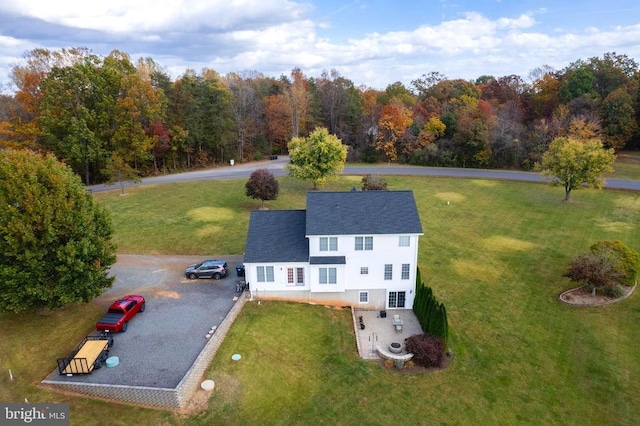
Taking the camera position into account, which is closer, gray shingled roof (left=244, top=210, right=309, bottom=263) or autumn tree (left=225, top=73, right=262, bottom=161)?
gray shingled roof (left=244, top=210, right=309, bottom=263)

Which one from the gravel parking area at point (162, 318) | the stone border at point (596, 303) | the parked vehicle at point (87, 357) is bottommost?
the stone border at point (596, 303)

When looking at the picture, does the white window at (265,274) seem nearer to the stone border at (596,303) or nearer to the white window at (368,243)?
the white window at (368,243)

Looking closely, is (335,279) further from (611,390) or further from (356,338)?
(611,390)

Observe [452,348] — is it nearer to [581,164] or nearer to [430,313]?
[430,313]

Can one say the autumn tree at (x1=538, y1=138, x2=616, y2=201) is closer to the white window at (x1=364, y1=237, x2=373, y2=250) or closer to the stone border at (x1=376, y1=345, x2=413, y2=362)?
the white window at (x1=364, y1=237, x2=373, y2=250)

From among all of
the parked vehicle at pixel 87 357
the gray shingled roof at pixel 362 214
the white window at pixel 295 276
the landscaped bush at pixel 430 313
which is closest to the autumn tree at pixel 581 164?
the gray shingled roof at pixel 362 214

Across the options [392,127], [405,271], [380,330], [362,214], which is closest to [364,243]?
[362,214]

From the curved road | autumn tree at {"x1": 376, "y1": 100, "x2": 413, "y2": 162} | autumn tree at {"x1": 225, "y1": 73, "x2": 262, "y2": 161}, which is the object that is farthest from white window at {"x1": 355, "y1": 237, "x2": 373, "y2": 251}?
autumn tree at {"x1": 225, "y1": 73, "x2": 262, "y2": 161}
